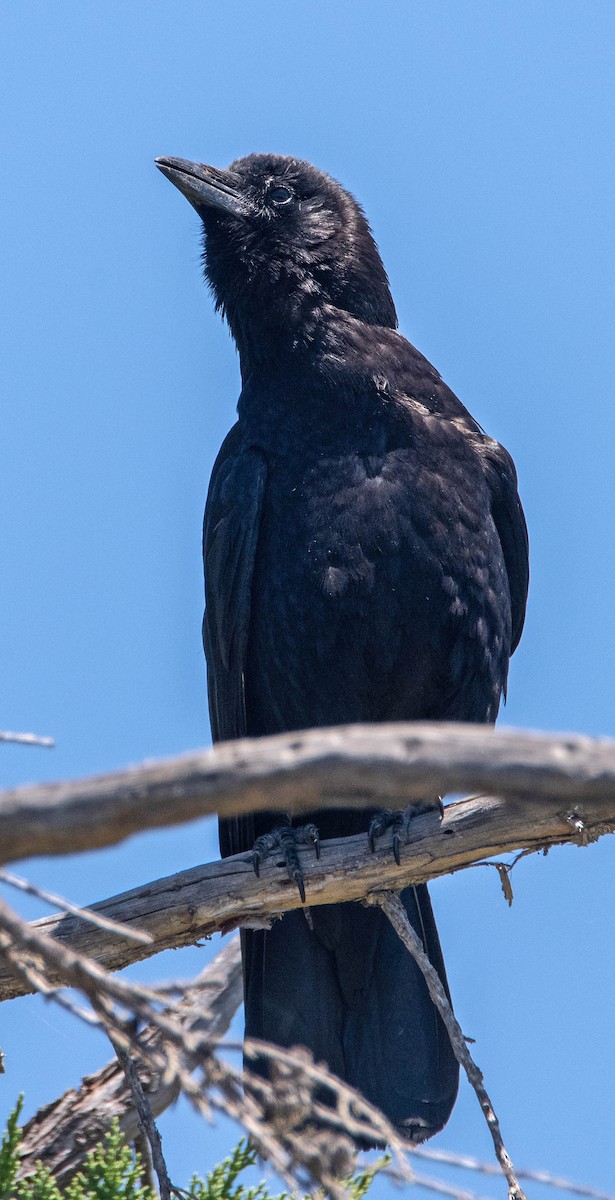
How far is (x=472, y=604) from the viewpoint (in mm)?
4867

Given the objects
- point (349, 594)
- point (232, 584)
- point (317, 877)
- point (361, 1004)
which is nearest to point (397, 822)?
point (317, 877)

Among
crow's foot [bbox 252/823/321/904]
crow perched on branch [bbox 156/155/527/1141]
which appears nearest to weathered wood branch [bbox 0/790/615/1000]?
crow's foot [bbox 252/823/321/904]

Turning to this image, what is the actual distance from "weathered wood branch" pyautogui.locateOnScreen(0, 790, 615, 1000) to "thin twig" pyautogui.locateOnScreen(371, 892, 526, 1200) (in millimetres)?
127

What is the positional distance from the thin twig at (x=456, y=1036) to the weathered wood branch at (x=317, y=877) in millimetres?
127

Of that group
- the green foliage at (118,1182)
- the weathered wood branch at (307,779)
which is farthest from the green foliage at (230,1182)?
the weathered wood branch at (307,779)

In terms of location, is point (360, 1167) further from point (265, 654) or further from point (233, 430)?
point (233, 430)

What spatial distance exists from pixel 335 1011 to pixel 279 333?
8.62ft

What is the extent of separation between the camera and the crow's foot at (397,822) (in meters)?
4.13

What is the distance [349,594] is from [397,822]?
2.99 ft

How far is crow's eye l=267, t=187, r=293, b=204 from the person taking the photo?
5719 millimetres

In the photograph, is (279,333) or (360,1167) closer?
(360,1167)

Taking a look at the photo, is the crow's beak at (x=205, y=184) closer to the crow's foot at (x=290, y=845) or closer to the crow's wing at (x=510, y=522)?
the crow's wing at (x=510, y=522)

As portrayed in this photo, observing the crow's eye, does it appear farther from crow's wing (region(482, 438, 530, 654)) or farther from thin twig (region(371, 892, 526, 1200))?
thin twig (region(371, 892, 526, 1200))

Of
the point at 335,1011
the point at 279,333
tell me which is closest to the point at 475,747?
the point at 335,1011
